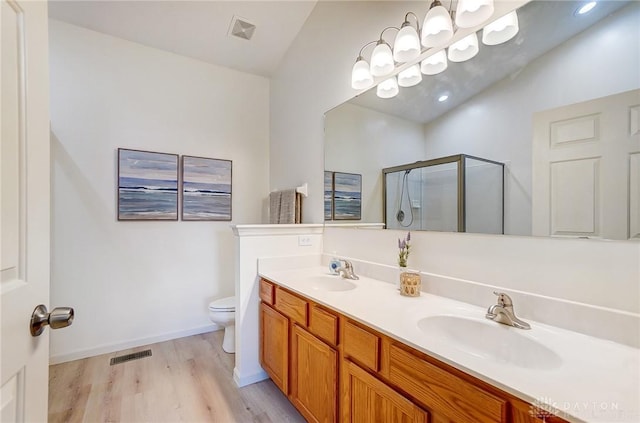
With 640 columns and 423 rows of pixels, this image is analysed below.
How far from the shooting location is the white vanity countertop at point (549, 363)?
0.62m

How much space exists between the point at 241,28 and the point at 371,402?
3046 mm

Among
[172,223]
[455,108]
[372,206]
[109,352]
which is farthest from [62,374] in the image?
[455,108]

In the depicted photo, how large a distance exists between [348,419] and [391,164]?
1.33 metres

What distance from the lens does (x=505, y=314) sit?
106 cm

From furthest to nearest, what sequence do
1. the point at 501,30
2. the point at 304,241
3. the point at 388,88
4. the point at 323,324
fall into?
the point at 304,241
the point at 388,88
the point at 323,324
the point at 501,30

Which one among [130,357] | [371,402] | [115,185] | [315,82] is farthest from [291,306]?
[115,185]

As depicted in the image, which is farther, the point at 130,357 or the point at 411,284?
the point at 130,357

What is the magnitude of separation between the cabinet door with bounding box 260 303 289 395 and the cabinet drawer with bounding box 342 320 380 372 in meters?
0.58

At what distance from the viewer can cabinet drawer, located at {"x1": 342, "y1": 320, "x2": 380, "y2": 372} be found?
1072mm

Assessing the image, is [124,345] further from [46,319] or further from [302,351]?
[46,319]

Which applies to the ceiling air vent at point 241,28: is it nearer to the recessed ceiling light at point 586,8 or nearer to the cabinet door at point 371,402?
the recessed ceiling light at point 586,8

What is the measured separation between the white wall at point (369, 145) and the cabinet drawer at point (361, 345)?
804mm

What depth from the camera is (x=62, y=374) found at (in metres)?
2.15

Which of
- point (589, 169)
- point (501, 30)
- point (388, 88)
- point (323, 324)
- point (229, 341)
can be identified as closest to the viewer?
point (589, 169)
